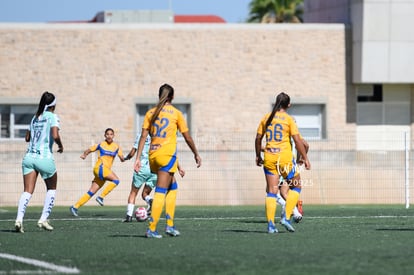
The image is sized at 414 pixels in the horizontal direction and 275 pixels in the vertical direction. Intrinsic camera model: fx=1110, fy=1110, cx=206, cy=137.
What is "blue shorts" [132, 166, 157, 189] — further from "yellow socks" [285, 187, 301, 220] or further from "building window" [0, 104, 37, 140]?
"building window" [0, 104, 37, 140]

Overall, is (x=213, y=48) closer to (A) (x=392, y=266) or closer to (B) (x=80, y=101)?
(B) (x=80, y=101)

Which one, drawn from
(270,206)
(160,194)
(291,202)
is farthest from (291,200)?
(160,194)

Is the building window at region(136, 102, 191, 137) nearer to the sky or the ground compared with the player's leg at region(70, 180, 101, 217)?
nearer to the sky

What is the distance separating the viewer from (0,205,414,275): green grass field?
1020 cm

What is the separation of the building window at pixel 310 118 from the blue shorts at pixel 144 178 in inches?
763

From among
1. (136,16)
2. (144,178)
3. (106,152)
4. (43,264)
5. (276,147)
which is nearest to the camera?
(43,264)

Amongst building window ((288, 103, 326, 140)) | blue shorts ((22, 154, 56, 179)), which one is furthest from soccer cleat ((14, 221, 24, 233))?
building window ((288, 103, 326, 140))

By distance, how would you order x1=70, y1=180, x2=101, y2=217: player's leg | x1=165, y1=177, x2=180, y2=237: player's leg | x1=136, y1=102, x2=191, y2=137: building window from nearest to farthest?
x1=165, y1=177, x2=180, y2=237: player's leg, x1=70, y1=180, x2=101, y2=217: player's leg, x1=136, y1=102, x2=191, y2=137: building window

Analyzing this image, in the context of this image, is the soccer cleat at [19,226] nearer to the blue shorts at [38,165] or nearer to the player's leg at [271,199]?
the blue shorts at [38,165]

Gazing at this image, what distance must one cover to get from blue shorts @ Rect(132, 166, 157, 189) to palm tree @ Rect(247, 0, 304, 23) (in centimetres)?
4485

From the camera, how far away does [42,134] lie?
15.4 metres

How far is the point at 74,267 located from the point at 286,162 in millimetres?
5109

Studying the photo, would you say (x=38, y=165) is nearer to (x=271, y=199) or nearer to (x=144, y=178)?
(x=271, y=199)

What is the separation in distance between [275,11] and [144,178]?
153 feet
